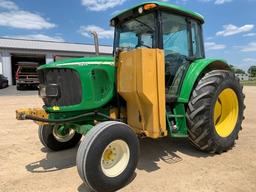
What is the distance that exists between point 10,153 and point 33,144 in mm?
656

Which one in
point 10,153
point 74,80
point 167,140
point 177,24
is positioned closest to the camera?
point 74,80

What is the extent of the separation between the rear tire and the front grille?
3.54ft

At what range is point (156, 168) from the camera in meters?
4.21

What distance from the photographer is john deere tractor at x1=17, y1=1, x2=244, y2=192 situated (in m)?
3.60

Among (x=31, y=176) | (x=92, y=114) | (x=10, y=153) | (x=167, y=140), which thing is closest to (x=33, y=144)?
(x=10, y=153)

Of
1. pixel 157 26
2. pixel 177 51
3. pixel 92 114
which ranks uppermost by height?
pixel 157 26

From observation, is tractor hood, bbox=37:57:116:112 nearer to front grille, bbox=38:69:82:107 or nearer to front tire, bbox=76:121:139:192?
front grille, bbox=38:69:82:107

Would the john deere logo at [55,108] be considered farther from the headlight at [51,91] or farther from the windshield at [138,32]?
the windshield at [138,32]

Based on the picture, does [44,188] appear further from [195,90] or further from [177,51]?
[177,51]

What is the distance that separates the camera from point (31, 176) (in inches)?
159

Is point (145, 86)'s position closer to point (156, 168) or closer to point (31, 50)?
point (156, 168)

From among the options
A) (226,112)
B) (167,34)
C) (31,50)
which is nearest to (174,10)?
(167,34)

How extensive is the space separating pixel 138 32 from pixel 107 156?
2.30 metres

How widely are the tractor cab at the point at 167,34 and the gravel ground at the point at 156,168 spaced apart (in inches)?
42.8
